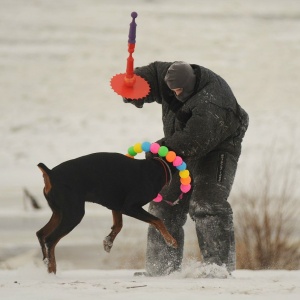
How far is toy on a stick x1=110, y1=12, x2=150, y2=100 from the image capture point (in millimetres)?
5184

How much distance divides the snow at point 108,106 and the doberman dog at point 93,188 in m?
0.29

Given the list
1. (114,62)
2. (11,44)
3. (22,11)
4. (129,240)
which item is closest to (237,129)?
(129,240)

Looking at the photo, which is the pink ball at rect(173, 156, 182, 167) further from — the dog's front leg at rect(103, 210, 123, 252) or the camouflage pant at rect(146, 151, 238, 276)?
the dog's front leg at rect(103, 210, 123, 252)

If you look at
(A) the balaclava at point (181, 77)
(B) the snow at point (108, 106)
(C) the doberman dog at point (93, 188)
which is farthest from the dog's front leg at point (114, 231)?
(A) the balaclava at point (181, 77)

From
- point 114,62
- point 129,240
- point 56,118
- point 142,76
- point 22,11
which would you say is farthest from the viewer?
point 22,11

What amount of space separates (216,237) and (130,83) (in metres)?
1.05

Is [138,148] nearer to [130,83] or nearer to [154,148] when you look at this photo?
[154,148]

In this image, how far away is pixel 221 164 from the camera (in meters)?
5.34

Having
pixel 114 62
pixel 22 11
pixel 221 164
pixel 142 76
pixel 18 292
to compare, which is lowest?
pixel 18 292

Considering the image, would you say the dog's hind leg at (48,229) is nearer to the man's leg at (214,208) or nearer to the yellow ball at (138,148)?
the yellow ball at (138,148)

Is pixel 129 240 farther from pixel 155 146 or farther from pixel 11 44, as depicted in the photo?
pixel 11 44

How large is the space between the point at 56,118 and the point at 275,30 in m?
7.78

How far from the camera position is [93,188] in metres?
4.80

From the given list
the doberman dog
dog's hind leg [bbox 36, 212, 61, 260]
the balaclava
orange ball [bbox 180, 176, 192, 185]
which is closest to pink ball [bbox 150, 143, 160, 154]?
the doberman dog
